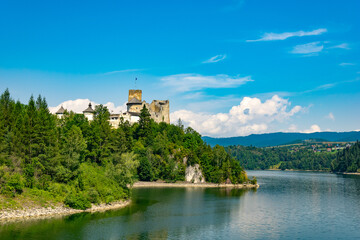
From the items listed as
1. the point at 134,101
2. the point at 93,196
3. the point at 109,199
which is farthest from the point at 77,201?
the point at 134,101

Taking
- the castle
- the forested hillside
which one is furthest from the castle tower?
the forested hillside

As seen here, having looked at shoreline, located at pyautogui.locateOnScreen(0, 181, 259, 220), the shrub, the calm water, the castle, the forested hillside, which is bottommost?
the calm water

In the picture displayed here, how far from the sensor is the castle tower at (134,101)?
12427 centimetres

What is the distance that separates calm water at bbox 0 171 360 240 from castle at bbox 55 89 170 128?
42.2 metres

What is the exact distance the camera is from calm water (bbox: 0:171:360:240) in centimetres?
4534

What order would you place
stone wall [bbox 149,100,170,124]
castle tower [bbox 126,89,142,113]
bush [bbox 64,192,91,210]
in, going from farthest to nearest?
stone wall [bbox 149,100,170,124], castle tower [bbox 126,89,142,113], bush [bbox 64,192,91,210]

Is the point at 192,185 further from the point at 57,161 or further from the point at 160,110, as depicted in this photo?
the point at 57,161

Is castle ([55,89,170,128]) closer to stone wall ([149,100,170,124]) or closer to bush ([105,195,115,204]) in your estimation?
stone wall ([149,100,170,124])

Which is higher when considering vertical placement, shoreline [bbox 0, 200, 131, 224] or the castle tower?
the castle tower

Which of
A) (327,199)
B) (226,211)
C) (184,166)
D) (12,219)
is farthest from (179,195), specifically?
(12,219)

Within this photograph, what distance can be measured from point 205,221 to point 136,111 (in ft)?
242

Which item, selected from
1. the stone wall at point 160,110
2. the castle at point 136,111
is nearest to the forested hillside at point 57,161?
the castle at point 136,111

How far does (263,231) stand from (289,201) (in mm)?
34835

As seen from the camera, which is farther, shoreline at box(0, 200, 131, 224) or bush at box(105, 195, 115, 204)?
bush at box(105, 195, 115, 204)
